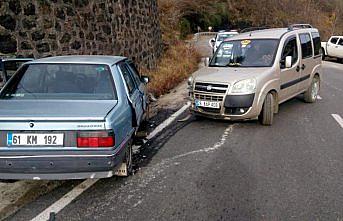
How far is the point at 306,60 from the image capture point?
9047 mm

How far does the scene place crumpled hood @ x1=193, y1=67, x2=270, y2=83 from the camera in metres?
7.00

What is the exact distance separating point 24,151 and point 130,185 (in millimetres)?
1317

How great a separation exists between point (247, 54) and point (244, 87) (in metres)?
1.48

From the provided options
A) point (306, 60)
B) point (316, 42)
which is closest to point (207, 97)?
point (306, 60)

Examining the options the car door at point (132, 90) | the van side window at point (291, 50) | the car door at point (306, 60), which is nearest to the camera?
the car door at point (132, 90)

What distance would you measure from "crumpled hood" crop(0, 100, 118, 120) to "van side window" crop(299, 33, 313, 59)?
610 cm

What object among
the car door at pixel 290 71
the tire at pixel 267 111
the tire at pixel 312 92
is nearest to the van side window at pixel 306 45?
the car door at pixel 290 71

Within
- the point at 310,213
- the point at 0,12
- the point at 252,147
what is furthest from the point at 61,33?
the point at 310,213

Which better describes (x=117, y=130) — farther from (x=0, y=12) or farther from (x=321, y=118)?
(x=321, y=118)

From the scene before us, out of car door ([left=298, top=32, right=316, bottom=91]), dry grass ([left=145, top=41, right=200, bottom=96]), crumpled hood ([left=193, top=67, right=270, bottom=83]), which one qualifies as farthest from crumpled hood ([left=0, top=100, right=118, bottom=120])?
dry grass ([left=145, top=41, right=200, bottom=96])

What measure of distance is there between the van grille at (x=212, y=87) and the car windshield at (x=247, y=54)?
1.14 m

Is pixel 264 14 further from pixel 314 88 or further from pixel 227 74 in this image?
pixel 227 74

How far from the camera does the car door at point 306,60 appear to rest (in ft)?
29.0

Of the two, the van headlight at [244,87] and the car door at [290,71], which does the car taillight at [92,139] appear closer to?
the van headlight at [244,87]
